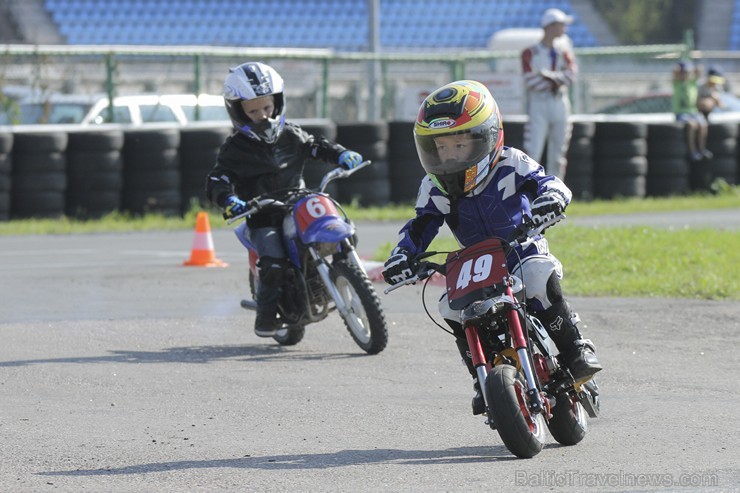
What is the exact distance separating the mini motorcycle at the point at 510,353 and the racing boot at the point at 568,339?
34 mm

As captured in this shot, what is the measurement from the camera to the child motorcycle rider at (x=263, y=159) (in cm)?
849

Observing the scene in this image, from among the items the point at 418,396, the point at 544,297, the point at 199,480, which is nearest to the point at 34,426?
the point at 199,480

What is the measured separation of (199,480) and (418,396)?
6.31 feet

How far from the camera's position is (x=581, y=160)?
18.0 m

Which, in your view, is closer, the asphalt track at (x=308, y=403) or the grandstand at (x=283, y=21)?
the asphalt track at (x=308, y=403)

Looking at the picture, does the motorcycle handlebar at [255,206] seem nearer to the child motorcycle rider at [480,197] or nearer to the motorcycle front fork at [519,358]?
the child motorcycle rider at [480,197]

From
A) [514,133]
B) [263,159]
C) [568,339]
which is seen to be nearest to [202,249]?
[263,159]

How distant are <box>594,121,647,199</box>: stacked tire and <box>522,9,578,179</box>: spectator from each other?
1.67 metres

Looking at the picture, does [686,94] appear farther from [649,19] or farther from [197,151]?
[649,19]

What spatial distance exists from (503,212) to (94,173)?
430 inches

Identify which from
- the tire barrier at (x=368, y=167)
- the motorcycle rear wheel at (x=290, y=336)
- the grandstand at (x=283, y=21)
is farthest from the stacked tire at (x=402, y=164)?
the grandstand at (x=283, y=21)

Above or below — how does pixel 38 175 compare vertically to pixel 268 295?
below

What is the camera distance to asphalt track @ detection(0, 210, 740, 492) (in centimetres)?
513

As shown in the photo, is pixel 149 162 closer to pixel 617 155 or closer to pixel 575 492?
pixel 617 155
